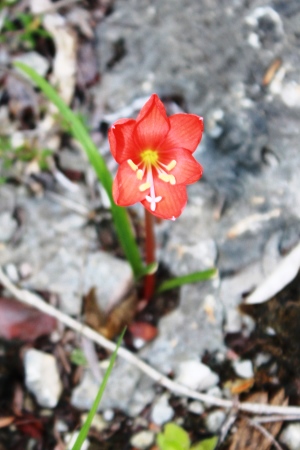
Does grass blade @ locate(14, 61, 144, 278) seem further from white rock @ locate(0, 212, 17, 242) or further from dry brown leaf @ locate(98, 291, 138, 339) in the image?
white rock @ locate(0, 212, 17, 242)

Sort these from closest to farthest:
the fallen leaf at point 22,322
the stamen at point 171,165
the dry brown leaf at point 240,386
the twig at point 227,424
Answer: the stamen at point 171,165, the twig at point 227,424, the dry brown leaf at point 240,386, the fallen leaf at point 22,322

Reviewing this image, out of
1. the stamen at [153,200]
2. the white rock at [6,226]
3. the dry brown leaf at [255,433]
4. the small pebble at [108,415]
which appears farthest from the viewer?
the white rock at [6,226]

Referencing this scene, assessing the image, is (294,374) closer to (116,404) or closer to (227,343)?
(227,343)

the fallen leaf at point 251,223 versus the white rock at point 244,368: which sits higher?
the fallen leaf at point 251,223

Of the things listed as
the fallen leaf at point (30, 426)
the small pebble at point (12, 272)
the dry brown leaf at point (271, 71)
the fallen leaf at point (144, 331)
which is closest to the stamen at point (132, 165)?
the fallen leaf at point (144, 331)

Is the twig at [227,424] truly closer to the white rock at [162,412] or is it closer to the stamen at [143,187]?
the white rock at [162,412]

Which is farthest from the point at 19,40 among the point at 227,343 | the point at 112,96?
the point at 227,343

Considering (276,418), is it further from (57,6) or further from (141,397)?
(57,6)
